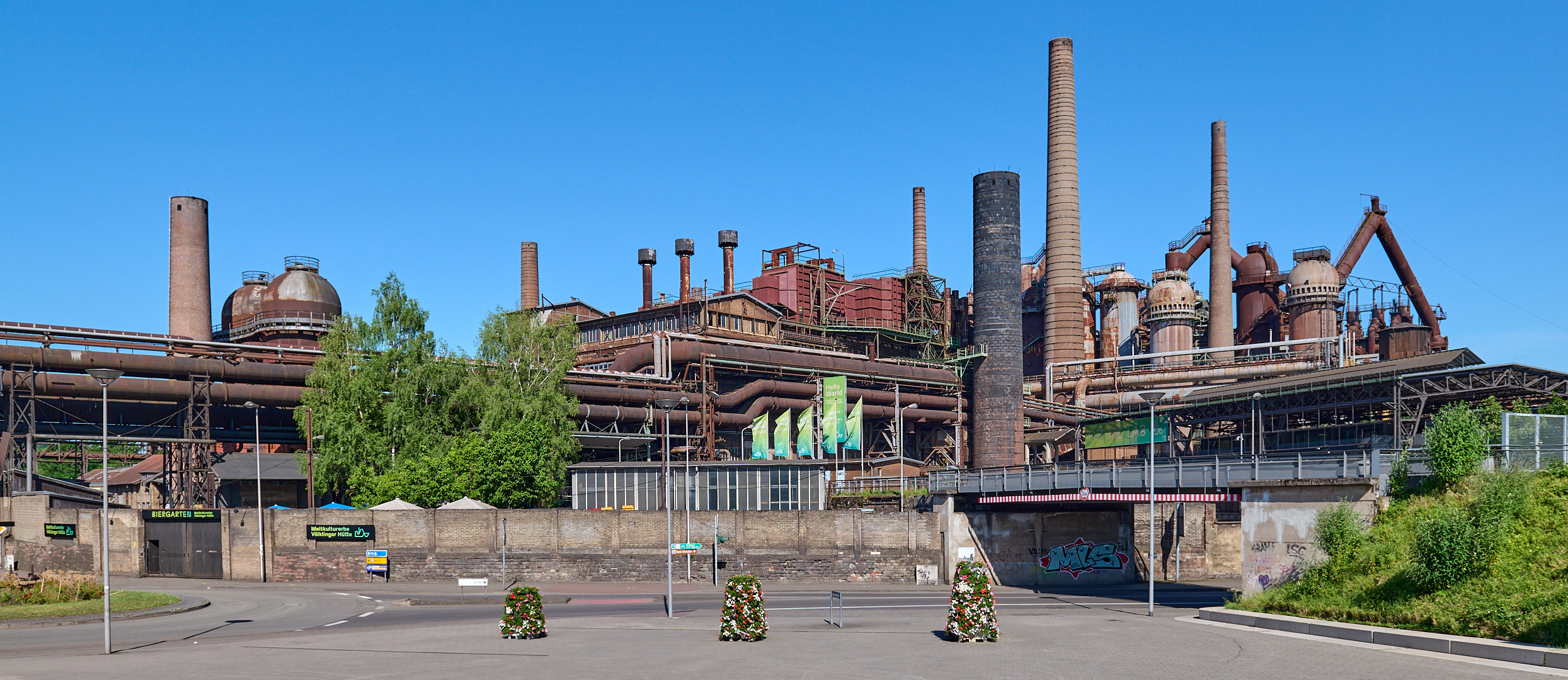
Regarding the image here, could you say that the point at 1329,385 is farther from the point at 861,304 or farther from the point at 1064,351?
the point at 861,304

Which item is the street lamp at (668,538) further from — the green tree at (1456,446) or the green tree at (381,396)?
the green tree at (1456,446)

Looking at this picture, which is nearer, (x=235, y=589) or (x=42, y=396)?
(x=235, y=589)

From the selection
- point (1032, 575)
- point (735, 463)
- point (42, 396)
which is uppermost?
point (42, 396)

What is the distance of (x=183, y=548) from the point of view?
5506 centimetres

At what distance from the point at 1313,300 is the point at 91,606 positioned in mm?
99491

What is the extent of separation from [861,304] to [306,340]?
46616mm

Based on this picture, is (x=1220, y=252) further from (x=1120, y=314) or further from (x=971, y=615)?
(x=971, y=615)

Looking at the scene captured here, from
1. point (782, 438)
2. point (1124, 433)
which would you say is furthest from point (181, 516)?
point (1124, 433)

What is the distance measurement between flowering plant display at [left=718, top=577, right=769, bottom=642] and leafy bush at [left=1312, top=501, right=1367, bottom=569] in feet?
51.0

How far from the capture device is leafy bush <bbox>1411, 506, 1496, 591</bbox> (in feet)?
89.6

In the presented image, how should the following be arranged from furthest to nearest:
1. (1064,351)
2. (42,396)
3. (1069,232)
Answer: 1. (1064,351)
2. (1069,232)
3. (42,396)

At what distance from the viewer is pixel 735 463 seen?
2366 inches

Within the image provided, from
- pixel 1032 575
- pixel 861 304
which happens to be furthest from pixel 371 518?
pixel 861 304

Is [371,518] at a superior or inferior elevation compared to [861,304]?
inferior
